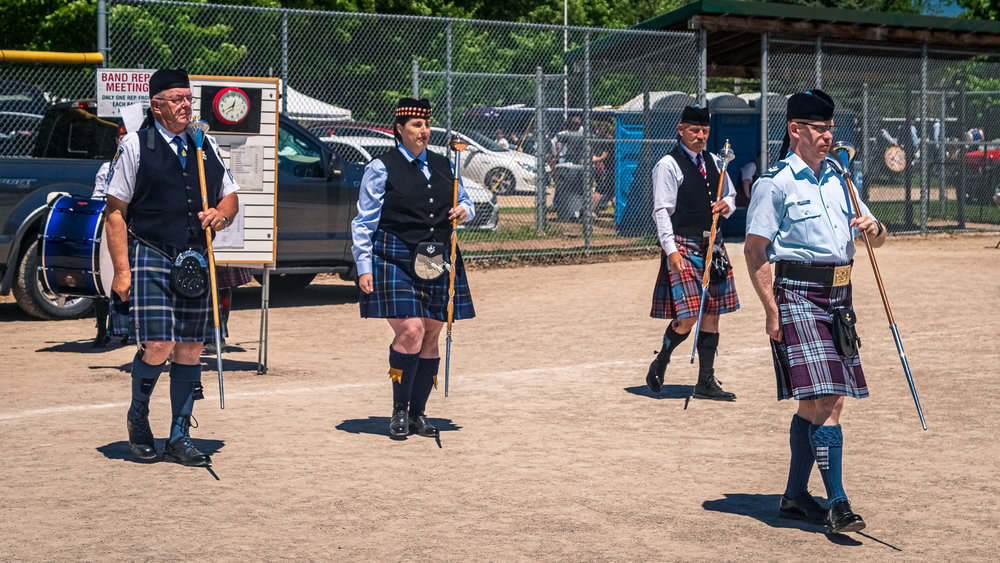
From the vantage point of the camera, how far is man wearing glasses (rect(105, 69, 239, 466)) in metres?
5.95

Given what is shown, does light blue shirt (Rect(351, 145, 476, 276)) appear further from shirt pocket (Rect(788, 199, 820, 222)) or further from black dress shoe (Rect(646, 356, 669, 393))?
shirt pocket (Rect(788, 199, 820, 222))

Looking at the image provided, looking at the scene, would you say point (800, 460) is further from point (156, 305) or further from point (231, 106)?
point (231, 106)

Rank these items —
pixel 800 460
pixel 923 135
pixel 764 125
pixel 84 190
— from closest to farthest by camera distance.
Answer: pixel 800 460
pixel 84 190
pixel 764 125
pixel 923 135

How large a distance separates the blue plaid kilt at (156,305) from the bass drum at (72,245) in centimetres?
344

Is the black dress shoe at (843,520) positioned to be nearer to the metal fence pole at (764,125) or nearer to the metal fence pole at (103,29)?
the metal fence pole at (103,29)

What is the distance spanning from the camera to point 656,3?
48.1m

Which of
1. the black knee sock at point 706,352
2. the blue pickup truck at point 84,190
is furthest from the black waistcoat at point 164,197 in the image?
the blue pickup truck at point 84,190

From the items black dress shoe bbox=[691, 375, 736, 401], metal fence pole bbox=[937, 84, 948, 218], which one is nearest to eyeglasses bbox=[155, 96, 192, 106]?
black dress shoe bbox=[691, 375, 736, 401]

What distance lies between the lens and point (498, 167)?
16.2m

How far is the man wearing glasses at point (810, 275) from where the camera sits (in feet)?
16.6

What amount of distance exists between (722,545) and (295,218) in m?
8.03

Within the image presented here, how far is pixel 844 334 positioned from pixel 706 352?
305 centimetres

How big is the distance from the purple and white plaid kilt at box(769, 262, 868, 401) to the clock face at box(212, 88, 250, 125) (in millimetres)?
4911

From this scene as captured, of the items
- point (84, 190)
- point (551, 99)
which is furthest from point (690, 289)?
point (551, 99)
